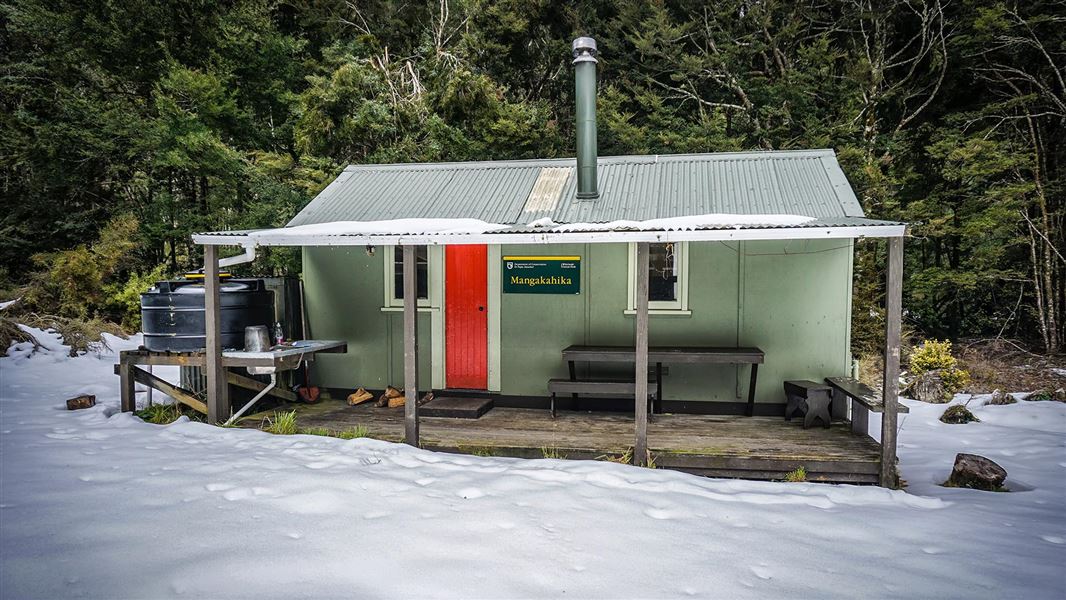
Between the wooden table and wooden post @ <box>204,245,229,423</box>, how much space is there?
3.56 meters

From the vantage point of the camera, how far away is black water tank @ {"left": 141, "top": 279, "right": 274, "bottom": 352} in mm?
5934

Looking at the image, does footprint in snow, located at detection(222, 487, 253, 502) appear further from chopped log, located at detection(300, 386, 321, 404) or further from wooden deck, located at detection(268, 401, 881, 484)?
chopped log, located at detection(300, 386, 321, 404)

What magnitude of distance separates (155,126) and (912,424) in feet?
49.1

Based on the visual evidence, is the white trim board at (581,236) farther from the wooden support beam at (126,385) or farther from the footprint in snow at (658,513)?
the footprint in snow at (658,513)

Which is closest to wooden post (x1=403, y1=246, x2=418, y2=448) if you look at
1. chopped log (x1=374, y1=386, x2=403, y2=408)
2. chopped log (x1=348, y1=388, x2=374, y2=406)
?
chopped log (x1=374, y1=386, x2=403, y2=408)

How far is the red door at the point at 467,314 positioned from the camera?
6855mm

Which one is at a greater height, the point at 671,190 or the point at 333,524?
the point at 671,190

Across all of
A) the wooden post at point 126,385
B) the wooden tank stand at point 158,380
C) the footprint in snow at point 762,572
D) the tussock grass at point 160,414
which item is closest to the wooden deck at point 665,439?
the wooden tank stand at point 158,380

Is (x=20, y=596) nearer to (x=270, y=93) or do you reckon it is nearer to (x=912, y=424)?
(x=912, y=424)

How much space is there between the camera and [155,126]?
12273 mm

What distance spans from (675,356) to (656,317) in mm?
758

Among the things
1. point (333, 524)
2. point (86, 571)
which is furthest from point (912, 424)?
point (86, 571)

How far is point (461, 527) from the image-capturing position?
3486 mm

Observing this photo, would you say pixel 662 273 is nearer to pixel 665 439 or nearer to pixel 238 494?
pixel 665 439
